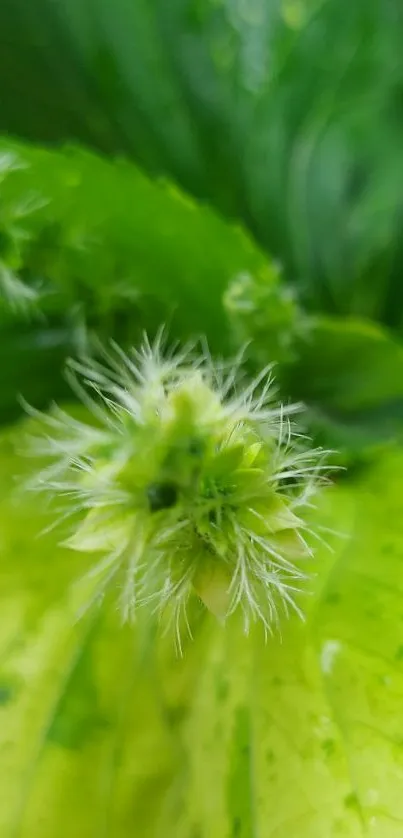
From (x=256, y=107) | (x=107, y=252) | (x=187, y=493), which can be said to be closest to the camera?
(x=187, y=493)

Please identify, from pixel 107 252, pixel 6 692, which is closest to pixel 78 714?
pixel 6 692

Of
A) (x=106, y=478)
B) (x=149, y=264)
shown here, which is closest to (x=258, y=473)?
(x=106, y=478)

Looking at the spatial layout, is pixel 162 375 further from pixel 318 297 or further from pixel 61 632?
pixel 318 297

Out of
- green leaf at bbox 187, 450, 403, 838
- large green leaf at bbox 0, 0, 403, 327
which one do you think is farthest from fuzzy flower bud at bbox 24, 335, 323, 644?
large green leaf at bbox 0, 0, 403, 327

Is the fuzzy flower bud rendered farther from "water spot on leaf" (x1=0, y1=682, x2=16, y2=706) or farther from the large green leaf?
the large green leaf

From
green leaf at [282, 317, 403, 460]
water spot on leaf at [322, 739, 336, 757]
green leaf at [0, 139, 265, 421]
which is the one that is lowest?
water spot on leaf at [322, 739, 336, 757]

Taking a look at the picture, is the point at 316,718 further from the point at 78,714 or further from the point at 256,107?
the point at 256,107
